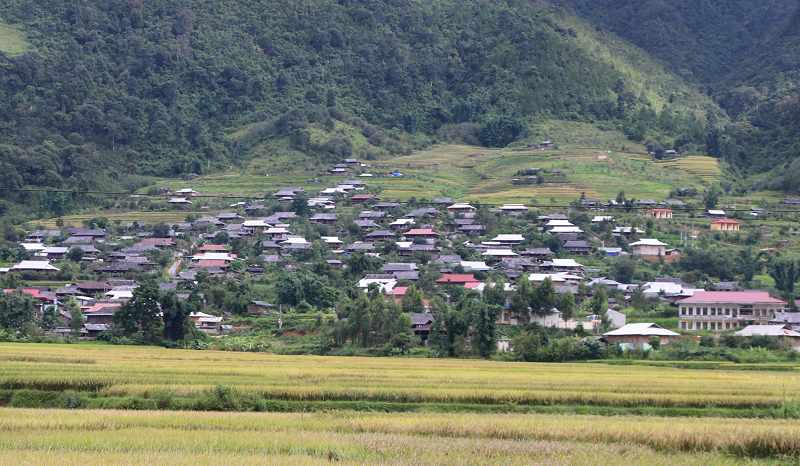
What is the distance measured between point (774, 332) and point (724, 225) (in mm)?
27199

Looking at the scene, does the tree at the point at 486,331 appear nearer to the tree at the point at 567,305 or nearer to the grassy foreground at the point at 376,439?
the tree at the point at 567,305

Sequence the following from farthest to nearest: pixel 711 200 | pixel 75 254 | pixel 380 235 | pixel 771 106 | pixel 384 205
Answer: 1. pixel 771 106
2. pixel 384 205
3. pixel 711 200
4. pixel 380 235
5. pixel 75 254

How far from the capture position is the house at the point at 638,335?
3180cm

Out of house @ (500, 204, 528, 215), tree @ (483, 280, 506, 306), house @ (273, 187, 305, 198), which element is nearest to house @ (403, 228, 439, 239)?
house @ (500, 204, 528, 215)

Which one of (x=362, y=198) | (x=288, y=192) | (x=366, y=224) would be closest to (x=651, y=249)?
(x=366, y=224)

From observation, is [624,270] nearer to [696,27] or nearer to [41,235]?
[41,235]

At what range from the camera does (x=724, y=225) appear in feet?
188

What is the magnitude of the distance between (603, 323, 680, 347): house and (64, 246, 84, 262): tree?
115 feet

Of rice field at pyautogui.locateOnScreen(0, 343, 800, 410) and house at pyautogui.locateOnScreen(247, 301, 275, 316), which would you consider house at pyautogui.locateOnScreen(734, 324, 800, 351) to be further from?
house at pyautogui.locateOnScreen(247, 301, 275, 316)

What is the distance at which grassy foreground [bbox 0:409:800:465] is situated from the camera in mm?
11156

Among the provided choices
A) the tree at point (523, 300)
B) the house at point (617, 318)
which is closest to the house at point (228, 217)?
the tree at point (523, 300)

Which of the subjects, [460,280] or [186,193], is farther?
[186,193]

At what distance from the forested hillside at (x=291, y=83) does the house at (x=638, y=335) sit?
166ft

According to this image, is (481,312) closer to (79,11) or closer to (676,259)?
(676,259)
